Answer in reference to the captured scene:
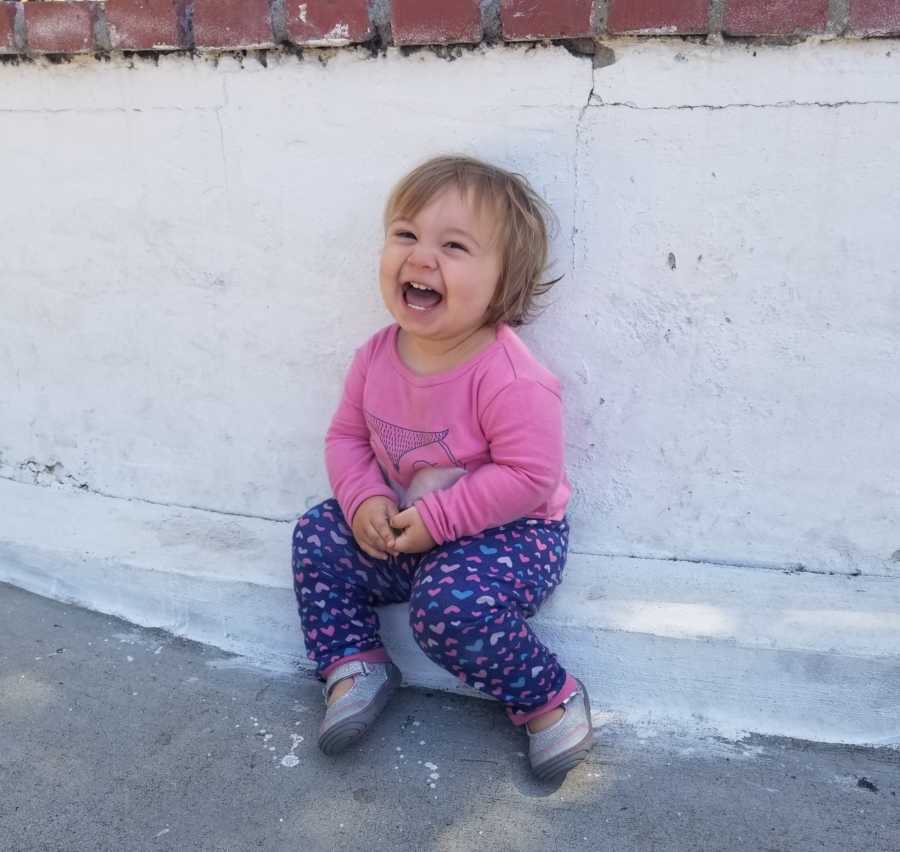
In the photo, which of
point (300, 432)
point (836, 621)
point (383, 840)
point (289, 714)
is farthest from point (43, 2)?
point (836, 621)

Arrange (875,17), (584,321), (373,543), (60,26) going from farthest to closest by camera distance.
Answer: (60,26) → (584,321) → (373,543) → (875,17)

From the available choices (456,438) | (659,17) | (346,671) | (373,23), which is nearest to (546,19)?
(659,17)

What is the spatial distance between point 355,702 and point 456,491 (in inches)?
18.3

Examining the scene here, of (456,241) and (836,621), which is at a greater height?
(456,241)

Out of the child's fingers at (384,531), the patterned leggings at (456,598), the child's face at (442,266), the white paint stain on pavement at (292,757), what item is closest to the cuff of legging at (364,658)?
the patterned leggings at (456,598)

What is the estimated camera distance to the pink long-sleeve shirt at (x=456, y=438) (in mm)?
1854

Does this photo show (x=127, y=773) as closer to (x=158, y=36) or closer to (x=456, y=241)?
(x=456, y=241)

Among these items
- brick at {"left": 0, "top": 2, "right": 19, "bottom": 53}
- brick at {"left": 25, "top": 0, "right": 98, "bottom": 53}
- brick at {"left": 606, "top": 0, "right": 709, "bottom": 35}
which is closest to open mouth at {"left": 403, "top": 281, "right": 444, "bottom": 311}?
brick at {"left": 606, "top": 0, "right": 709, "bottom": 35}

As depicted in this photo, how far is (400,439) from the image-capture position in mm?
1997

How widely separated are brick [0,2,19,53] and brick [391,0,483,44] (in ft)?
3.06

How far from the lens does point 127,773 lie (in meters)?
1.83

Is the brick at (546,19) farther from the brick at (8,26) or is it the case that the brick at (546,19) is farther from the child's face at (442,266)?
the brick at (8,26)

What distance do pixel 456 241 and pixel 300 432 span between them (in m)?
0.69

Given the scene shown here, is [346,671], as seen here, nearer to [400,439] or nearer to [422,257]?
[400,439]
